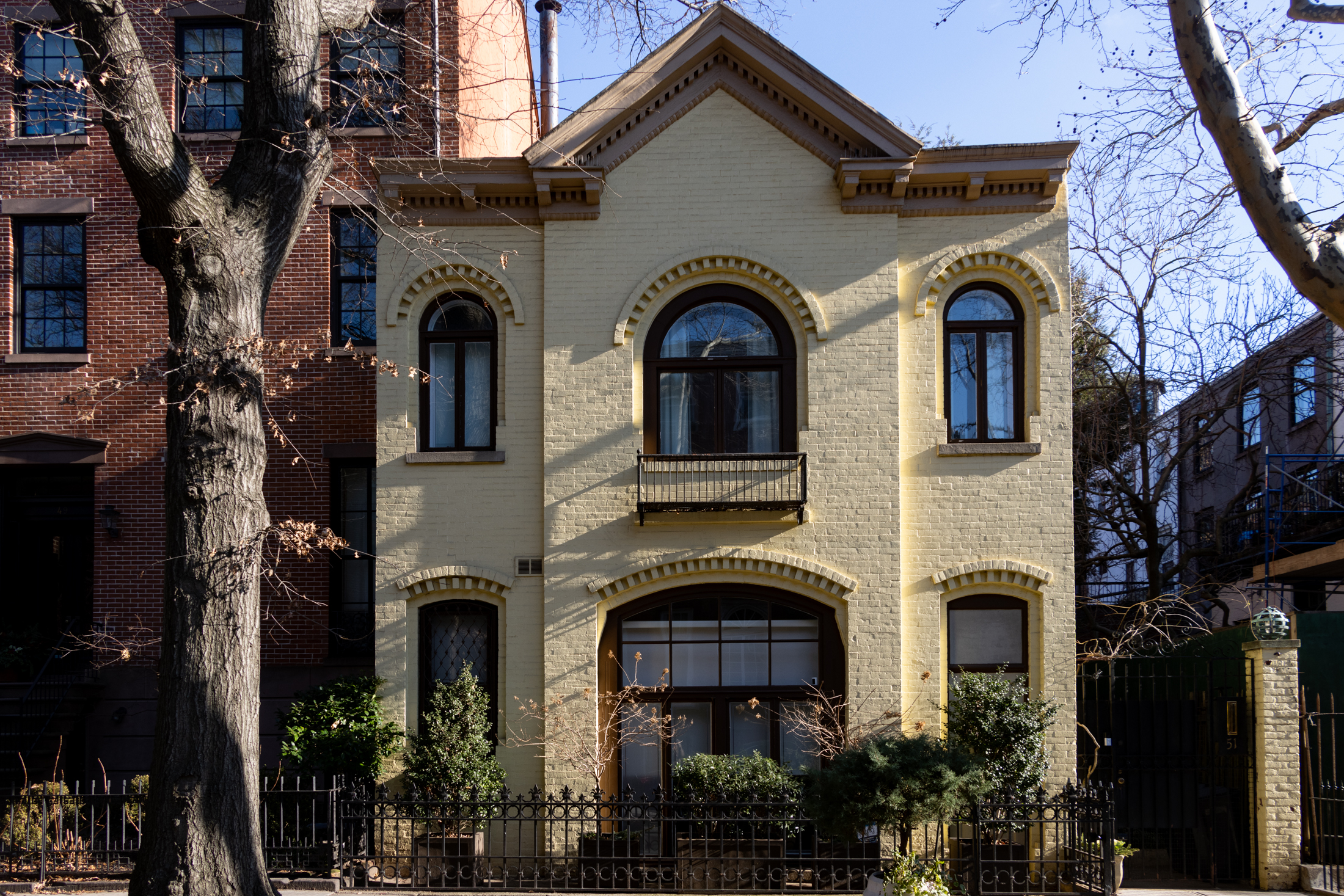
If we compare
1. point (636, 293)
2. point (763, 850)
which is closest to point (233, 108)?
point (636, 293)

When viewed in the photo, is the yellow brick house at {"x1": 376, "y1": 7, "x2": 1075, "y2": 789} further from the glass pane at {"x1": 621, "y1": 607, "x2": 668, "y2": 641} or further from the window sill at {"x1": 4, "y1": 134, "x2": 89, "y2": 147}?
the window sill at {"x1": 4, "y1": 134, "x2": 89, "y2": 147}

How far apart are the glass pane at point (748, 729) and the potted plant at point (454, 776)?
9.24 feet

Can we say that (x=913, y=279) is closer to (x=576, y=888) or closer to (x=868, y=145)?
(x=868, y=145)

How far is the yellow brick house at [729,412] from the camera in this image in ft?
41.9

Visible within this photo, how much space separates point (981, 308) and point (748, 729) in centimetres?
603

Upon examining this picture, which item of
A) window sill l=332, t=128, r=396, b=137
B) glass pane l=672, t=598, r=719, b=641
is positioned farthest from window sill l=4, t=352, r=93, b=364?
glass pane l=672, t=598, r=719, b=641

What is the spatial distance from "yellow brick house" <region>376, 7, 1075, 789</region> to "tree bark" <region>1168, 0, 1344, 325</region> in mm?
5615

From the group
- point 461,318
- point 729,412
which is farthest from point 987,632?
point 461,318

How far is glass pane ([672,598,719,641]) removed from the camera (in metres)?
13.1

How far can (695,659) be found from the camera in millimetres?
13008

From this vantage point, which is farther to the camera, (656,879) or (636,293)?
(636,293)

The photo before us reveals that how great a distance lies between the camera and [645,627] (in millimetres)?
13133

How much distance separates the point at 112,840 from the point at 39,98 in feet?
35.7

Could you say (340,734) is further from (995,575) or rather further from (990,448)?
(990,448)
